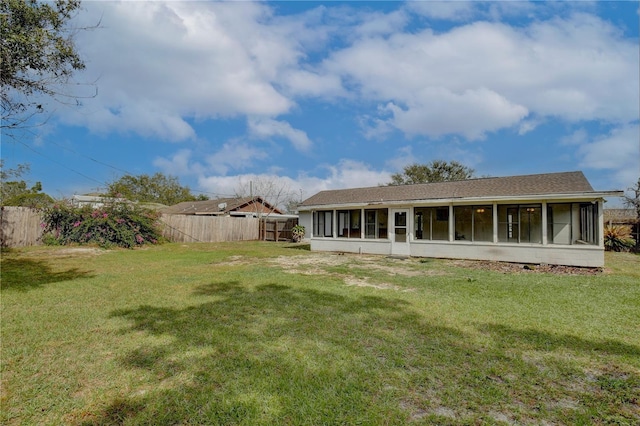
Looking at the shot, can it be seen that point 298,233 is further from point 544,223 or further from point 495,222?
point 544,223

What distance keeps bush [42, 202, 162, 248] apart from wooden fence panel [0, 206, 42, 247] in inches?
11.2

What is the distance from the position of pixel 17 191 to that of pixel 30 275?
22758 mm

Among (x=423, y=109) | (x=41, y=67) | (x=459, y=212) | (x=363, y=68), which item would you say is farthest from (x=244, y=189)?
(x=41, y=67)

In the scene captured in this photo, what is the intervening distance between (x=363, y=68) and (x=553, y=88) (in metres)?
9.10

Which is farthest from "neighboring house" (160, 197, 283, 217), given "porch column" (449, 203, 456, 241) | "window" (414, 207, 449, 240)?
"porch column" (449, 203, 456, 241)

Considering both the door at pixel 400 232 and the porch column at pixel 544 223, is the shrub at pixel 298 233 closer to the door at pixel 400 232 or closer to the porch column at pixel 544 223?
the door at pixel 400 232

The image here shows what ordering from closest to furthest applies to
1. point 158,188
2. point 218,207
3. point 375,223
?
1. point 375,223
2. point 218,207
3. point 158,188

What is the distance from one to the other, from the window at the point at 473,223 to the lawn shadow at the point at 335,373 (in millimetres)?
8671

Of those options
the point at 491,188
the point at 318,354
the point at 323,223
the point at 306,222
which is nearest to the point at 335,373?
the point at 318,354

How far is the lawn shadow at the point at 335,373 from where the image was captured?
240 cm

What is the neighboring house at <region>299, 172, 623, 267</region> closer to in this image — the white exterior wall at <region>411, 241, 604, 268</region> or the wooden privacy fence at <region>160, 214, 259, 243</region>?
the white exterior wall at <region>411, 241, 604, 268</region>

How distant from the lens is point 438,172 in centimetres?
3375

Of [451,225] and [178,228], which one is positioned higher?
[451,225]

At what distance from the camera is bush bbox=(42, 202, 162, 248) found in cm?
1465
